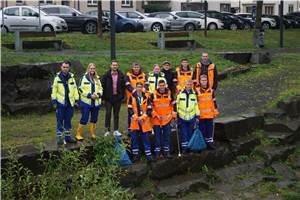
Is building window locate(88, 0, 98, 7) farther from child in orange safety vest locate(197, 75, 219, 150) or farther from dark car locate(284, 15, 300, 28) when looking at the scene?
child in orange safety vest locate(197, 75, 219, 150)

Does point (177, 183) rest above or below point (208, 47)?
below

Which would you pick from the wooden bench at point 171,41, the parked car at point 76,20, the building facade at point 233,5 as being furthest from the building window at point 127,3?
the wooden bench at point 171,41

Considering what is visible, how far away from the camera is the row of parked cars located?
1060 inches

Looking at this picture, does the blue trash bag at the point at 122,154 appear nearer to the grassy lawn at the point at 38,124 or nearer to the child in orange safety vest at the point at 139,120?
the child in orange safety vest at the point at 139,120

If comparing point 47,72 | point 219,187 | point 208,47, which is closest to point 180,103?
point 219,187

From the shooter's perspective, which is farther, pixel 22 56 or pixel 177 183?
pixel 22 56

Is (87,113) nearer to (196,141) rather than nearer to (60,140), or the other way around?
(60,140)

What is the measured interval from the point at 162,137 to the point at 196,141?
812 mm

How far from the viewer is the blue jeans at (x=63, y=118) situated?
1081 cm

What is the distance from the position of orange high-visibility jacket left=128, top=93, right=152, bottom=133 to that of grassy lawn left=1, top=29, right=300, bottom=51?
31.2 ft

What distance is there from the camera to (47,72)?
1494cm

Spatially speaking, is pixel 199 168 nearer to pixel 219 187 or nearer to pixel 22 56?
pixel 219 187

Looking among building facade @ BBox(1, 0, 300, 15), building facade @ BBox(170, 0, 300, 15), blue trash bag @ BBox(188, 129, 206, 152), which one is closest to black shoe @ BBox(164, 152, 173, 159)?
blue trash bag @ BBox(188, 129, 206, 152)

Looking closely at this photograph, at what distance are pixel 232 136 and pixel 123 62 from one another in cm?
638
